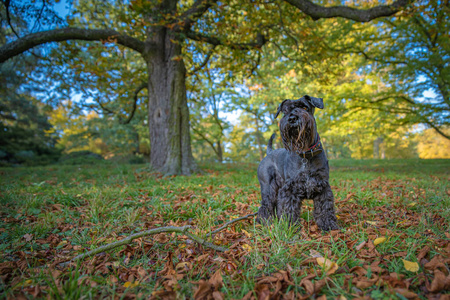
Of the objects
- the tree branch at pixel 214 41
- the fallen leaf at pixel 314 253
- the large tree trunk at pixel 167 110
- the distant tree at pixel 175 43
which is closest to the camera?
the fallen leaf at pixel 314 253

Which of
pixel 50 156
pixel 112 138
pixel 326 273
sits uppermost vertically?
pixel 112 138

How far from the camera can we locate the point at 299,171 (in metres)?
2.64

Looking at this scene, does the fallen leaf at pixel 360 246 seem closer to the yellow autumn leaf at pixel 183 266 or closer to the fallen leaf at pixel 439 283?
the fallen leaf at pixel 439 283

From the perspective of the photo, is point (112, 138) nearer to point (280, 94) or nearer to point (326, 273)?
point (280, 94)

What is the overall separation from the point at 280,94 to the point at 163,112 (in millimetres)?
11116

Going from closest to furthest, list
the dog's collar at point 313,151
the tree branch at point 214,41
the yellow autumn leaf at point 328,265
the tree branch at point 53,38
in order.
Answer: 1. the yellow autumn leaf at point 328,265
2. the dog's collar at point 313,151
3. the tree branch at point 53,38
4. the tree branch at point 214,41

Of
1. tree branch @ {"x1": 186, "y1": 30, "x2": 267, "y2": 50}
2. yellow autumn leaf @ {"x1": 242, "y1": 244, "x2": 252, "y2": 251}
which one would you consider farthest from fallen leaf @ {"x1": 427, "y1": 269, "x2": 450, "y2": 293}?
tree branch @ {"x1": 186, "y1": 30, "x2": 267, "y2": 50}

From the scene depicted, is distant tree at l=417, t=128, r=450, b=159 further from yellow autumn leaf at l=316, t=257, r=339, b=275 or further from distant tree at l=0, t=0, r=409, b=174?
yellow autumn leaf at l=316, t=257, r=339, b=275

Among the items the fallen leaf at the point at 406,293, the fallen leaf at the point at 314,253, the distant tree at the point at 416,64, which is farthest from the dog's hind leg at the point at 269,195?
the distant tree at the point at 416,64

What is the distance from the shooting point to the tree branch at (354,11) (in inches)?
236

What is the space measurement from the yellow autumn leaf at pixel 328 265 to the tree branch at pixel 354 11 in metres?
6.86

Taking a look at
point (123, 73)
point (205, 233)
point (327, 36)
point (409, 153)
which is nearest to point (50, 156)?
point (123, 73)

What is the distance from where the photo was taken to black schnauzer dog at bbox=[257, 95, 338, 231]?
96.0 inches

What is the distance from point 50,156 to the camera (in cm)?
1423
